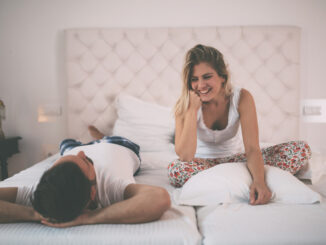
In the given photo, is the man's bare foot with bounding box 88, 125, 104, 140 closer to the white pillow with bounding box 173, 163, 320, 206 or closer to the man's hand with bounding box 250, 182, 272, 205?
the white pillow with bounding box 173, 163, 320, 206

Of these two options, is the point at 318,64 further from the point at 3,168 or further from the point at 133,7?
the point at 3,168

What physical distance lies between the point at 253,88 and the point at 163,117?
934 millimetres

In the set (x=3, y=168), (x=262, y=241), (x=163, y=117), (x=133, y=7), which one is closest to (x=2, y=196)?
(x=262, y=241)

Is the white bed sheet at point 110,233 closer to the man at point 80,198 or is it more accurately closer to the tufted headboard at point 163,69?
the man at point 80,198

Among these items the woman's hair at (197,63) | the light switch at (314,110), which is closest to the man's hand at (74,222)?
the woman's hair at (197,63)

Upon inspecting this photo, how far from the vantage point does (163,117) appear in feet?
7.32

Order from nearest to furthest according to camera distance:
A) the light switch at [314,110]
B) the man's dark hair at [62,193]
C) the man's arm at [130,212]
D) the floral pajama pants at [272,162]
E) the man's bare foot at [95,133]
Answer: the man's dark hair at [62,193]
the man's arm at [130,212]
the floral pajama pants at [272,162]
the man's bare foot at [95,133]
the light switch at [314,110]

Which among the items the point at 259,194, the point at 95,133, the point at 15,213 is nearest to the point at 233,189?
the point at 259,194

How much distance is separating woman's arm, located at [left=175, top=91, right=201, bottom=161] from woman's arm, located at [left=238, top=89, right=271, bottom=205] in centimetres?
24

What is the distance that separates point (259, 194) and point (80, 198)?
0.67 m

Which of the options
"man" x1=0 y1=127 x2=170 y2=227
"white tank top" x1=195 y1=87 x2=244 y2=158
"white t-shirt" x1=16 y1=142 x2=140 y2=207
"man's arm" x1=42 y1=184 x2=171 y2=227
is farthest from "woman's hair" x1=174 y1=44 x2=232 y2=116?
"man's arm" x1=42 y1=184 x2=171 y2=227

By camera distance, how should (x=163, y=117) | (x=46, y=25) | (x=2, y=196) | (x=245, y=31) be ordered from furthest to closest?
1. (x=46, y=25)
2. (x=245, y=31)
3. (x=163, y=117)
4. (x=2, y=196)

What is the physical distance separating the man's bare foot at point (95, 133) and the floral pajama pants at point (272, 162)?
116 cm

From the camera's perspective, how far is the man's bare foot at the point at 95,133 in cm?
230
